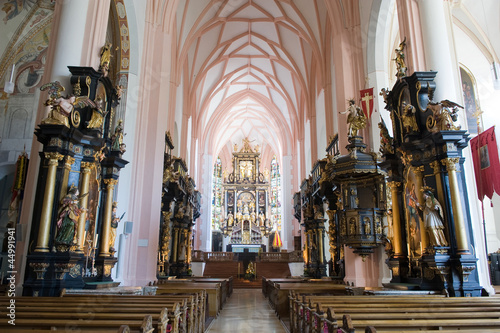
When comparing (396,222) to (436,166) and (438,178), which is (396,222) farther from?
(436,166)

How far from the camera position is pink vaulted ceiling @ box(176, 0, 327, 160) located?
1750 cm

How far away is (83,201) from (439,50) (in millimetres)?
7017

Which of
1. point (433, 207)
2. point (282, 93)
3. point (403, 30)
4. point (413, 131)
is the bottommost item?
point (433, 207)

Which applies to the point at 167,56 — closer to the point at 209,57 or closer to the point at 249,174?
the point at 209,57

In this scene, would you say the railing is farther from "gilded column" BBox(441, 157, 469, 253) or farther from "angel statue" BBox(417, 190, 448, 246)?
"gilded column" BBox(441, 157, 469, 253)

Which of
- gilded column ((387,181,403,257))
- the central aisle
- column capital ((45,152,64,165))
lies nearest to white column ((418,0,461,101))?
gilded column ((387,181,403,257))

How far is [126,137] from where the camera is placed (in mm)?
10648

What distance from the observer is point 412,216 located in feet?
24.2

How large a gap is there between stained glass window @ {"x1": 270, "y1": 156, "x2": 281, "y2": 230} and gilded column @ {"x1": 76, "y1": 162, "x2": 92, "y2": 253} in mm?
28915

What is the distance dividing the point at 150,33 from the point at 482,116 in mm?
12463

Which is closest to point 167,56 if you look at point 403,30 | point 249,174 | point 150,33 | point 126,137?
point 150,33

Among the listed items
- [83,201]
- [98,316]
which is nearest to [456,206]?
[98,316]

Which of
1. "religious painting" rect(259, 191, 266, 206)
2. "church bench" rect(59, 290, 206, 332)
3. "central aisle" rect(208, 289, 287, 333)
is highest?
"religious painting" rect(259, 191, 266, 206)

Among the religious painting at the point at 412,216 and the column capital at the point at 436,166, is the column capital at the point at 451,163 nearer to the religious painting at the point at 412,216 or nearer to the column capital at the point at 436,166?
the column capital at the point at 436,166
